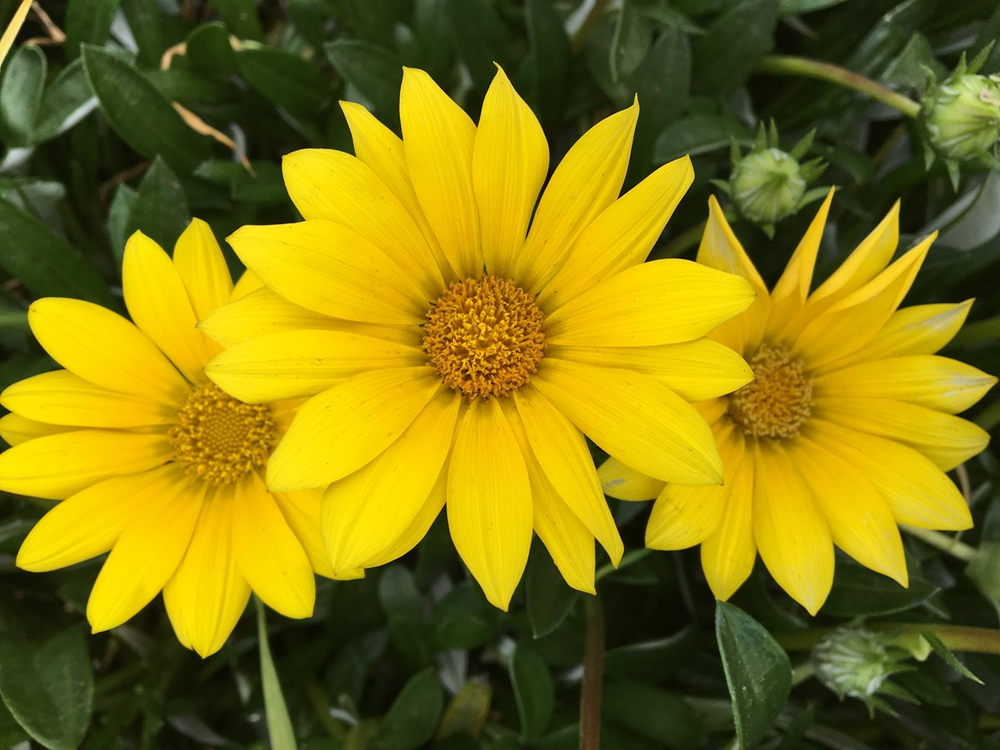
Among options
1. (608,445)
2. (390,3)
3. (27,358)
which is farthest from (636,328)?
(27,358)

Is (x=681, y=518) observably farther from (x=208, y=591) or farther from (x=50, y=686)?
(x=50, y=686)

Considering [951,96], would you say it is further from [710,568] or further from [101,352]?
[101,352]

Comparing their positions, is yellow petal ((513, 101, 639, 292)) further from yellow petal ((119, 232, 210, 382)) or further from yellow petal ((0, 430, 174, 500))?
yellow petal ((0, 430, 174, 500))

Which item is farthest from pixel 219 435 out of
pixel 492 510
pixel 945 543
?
pixel 945 543

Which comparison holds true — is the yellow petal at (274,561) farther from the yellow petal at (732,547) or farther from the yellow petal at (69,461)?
the yellow petal at (732,547)

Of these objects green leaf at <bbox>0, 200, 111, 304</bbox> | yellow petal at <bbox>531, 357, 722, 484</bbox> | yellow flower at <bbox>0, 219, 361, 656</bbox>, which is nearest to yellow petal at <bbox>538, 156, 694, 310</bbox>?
yellow petal at <bbox>531, 357, 722, 484</bbox>

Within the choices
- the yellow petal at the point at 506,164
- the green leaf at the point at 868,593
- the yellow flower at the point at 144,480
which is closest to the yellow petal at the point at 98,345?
the yellow flower at the point at 144,480
